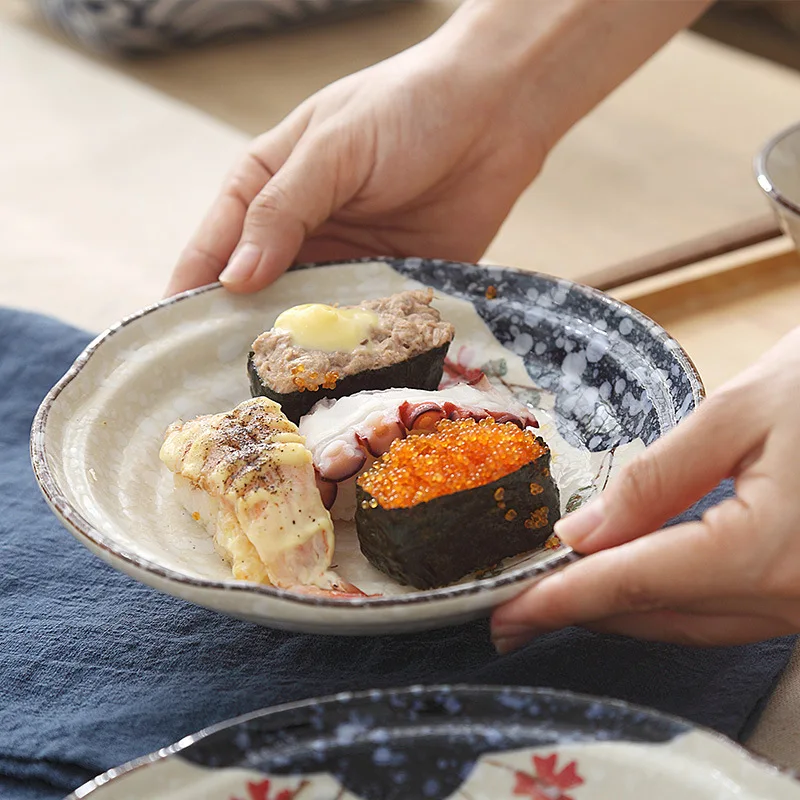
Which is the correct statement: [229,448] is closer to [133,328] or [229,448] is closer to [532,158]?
[133,328]

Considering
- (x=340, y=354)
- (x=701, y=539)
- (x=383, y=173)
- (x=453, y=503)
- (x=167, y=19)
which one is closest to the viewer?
(x=701, y=539)

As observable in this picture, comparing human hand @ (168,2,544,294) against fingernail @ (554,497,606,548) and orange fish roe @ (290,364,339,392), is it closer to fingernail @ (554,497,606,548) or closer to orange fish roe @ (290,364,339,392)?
orange fish roe @ (290,364,339,392)

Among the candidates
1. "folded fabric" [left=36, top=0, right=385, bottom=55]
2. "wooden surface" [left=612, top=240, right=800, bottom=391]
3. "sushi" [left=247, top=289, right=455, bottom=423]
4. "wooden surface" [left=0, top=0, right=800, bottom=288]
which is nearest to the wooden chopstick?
"wooden surface" [left=612, top=240, right=800, bottom=391]

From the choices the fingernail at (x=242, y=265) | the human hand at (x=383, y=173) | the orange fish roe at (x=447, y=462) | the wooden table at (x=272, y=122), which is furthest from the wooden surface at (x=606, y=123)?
the orange fish roe at (x=447, y=462)

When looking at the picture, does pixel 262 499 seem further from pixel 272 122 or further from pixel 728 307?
pixel 272 122

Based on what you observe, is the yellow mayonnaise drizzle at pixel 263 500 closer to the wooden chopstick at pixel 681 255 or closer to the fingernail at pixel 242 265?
the fingernail at pixel 242 265

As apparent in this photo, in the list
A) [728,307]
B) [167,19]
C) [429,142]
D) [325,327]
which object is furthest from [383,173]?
[167,19]

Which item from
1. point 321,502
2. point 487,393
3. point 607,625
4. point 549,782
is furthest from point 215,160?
point 549,782
